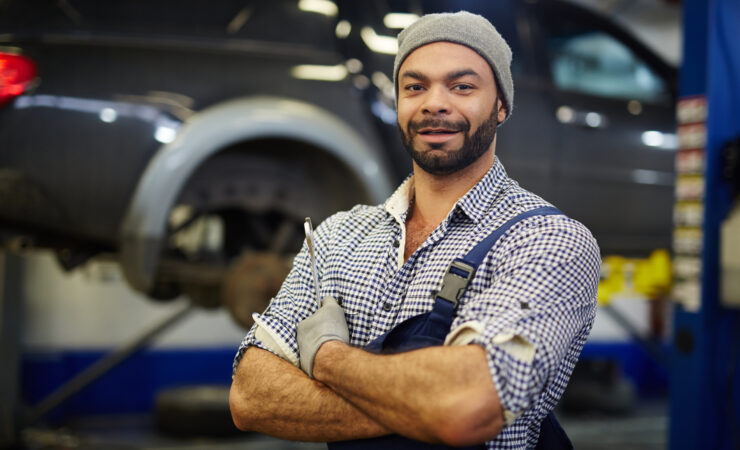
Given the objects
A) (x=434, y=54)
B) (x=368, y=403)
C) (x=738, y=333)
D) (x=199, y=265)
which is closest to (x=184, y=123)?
(x=199, y=265)

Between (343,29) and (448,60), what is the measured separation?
4.52ft

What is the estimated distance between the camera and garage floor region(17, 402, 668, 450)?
124 inches

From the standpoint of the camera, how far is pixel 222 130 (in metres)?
2.07

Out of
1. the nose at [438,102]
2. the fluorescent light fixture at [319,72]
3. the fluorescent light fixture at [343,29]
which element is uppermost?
the fluorescent light fixture at [343,29]

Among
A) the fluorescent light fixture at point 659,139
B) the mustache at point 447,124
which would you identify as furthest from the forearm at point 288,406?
the fluorescent light fixture at point 659,139

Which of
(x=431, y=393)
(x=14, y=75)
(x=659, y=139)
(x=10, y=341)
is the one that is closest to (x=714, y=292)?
(x=659, y=139)

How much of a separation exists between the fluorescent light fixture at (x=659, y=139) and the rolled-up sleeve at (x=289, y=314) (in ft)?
6.98

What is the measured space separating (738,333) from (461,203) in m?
1.57

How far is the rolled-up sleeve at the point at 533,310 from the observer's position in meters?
0.87

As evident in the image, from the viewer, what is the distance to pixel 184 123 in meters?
2.06

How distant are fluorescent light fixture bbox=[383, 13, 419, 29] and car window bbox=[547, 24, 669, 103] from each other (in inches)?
29.3

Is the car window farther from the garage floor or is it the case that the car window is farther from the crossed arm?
the crossed arm

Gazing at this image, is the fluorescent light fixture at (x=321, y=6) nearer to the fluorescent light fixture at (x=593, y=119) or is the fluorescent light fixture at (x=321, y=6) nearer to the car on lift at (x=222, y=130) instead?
the car on lift at (x=222, y=130)

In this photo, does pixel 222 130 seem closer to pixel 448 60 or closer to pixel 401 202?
pixel 401 202
